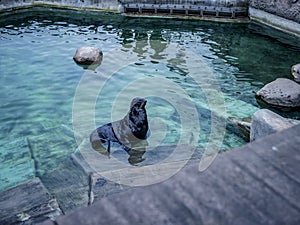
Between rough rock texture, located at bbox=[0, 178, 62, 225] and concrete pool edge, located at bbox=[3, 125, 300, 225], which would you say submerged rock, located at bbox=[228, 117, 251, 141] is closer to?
rough rock texture, located at bbox=[0, 178, 62, 225]

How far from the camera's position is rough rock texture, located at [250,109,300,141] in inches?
217

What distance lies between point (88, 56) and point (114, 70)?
1.08 m

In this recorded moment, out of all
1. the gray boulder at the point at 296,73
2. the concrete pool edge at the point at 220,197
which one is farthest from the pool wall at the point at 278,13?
the concrete pool edge at the point at 220,197

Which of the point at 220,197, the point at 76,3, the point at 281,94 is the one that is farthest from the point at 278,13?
the point at 220,197

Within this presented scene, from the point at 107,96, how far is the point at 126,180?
14.8ft

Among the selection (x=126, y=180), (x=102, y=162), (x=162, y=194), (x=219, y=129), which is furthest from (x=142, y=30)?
(x=162, y=194)

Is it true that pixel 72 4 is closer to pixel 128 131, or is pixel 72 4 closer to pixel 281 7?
pixel 281 7

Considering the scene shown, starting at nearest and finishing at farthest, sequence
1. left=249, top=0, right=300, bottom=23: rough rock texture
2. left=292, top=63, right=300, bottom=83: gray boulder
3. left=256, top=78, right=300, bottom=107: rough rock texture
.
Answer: left=256, top=78, right=300, bottom=107: rough rock texture < left=292, top=63, right=300, bottom=83: gray boulder < left=249, top=0, right=300, bottom=23: rough rock texture

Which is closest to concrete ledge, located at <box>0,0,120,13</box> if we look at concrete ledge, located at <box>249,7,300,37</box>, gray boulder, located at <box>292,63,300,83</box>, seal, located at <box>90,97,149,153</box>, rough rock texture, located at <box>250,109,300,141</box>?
concrete ledge, located at <box>249,7,300,37</box>

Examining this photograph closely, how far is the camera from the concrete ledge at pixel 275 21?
13.9m

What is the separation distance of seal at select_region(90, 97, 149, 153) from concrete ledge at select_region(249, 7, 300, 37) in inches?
411

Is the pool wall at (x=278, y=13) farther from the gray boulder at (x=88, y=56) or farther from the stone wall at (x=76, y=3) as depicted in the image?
the gray boulder at (x=88, y=56)

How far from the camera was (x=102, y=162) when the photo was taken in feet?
18.6

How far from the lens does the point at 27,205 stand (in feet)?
14.3
